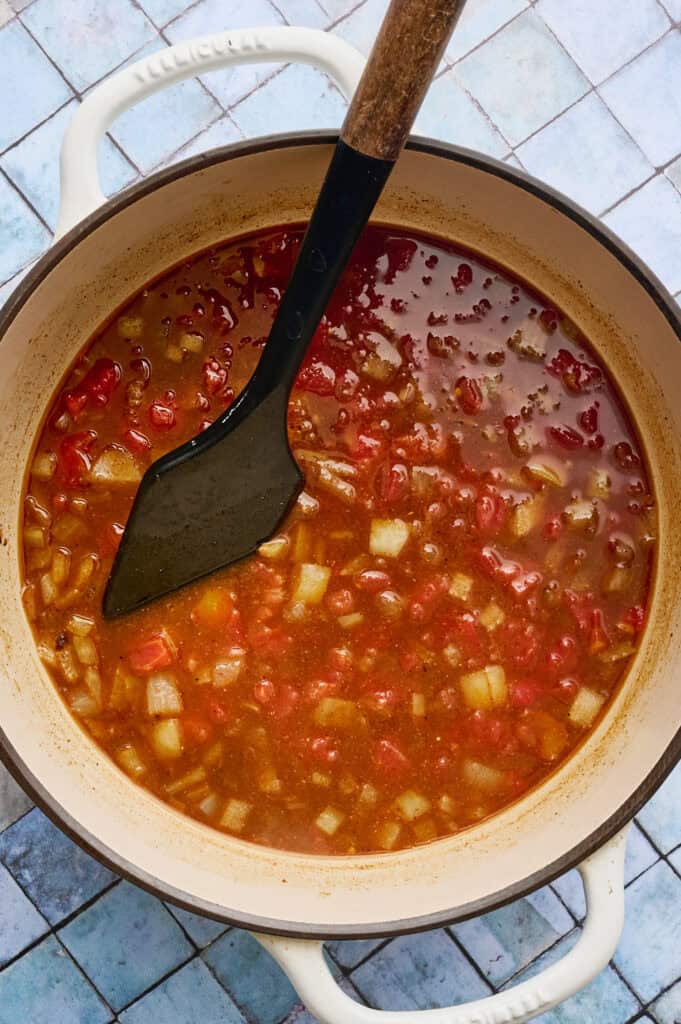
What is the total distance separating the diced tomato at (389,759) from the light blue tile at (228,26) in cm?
145

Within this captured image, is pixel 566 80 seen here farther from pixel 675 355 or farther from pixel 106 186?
pixel 106 186

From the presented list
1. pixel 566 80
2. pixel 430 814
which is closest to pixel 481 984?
pixel 430 814

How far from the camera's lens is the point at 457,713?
2.09 metres

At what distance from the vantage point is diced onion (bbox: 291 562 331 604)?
2.06 meters

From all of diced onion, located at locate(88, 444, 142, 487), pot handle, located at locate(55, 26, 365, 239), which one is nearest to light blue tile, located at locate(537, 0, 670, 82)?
pot handle, located at locate(55, 26, 365, 239)

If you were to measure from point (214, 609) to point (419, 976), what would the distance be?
962 mm

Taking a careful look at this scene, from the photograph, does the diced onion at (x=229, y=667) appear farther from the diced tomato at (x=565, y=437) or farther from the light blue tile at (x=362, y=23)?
the light blue tile at (x=362, y=23)

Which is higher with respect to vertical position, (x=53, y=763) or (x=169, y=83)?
(x=169, y=83)

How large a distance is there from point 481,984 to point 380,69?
189cm

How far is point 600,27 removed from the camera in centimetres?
231

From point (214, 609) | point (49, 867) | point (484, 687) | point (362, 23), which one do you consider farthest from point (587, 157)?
point (49, 867)

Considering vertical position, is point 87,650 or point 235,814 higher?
point 87,650

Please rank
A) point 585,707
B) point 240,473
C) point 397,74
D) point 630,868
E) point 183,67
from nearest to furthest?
point 397,74 → point 183,67 → point 240,473 → point 585,707 → point 630,868

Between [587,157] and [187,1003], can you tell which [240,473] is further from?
[187,1003]
